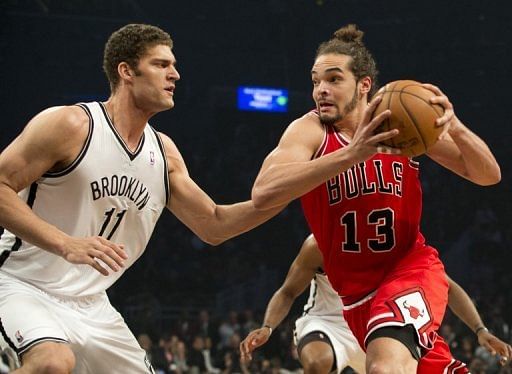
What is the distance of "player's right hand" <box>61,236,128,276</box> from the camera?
370 cm

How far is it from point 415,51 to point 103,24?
7.65m

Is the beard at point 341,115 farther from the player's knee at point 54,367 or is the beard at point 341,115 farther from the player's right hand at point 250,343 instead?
the player's right hand at point 250,343

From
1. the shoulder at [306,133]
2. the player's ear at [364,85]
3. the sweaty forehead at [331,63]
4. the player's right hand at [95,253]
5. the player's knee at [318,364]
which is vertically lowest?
the player's knee at [318,364]

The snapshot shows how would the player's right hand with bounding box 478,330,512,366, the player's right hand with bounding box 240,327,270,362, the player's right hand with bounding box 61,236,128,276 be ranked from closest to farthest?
the player's right hand with bounding box 61,236,128,276, the player's right hand with bounding box 478,330,512,366, the player's right hand with bounding box 240,327,270,362

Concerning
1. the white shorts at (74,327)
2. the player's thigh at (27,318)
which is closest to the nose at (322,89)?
the white shorts at (74,327)

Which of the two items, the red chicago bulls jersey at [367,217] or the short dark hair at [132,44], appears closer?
the red chicago bulls jersey at [367,217]

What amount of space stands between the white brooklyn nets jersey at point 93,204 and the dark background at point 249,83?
12135 millimetres

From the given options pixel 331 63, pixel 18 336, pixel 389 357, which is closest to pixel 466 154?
pixel 331 63

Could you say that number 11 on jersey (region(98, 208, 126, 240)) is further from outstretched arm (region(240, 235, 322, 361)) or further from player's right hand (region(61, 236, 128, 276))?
outstretched arm (region(240, 235, 322, 361))

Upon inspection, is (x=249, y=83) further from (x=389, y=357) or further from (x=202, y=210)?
(x=389, y=357)

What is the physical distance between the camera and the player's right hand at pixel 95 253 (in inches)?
146

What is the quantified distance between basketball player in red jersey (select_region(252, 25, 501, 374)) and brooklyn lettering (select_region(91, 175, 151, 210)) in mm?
720

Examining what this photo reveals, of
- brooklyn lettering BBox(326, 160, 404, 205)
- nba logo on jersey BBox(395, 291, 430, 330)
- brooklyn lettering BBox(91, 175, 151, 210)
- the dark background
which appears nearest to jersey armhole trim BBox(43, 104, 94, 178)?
brooklyn lettering BBox(91, 175, 151, 210)

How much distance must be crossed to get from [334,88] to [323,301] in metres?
3.00
